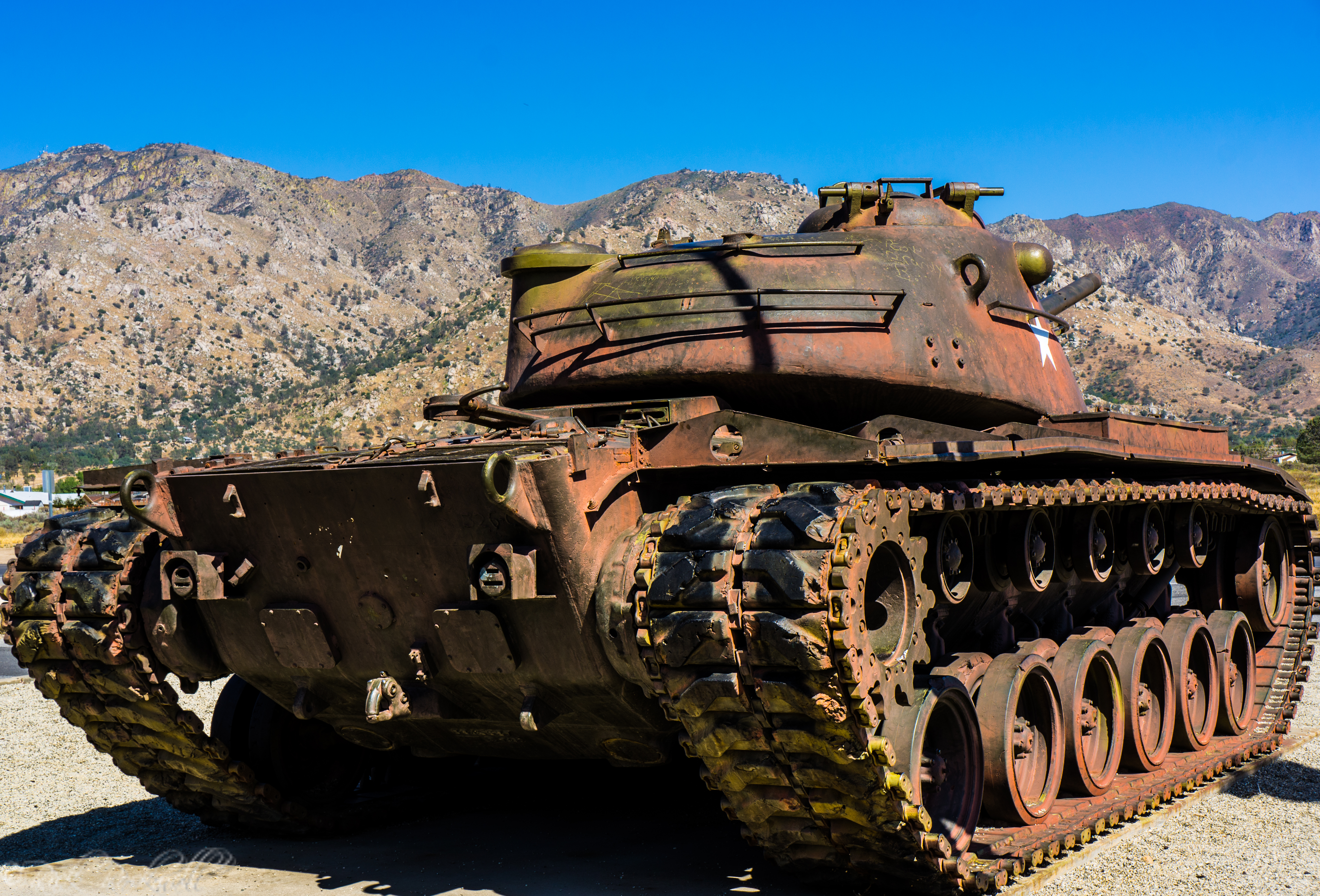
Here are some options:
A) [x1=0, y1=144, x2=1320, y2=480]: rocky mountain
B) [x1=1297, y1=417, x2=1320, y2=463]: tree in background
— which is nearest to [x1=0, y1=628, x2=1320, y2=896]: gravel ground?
[x1=0, y1=144, x2=1320, y2=480]: rocky mountain

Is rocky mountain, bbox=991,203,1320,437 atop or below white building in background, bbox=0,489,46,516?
atop

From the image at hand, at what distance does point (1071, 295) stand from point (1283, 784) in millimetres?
4031

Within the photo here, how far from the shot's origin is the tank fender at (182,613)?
687cm

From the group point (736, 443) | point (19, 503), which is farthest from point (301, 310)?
point (736, 443)

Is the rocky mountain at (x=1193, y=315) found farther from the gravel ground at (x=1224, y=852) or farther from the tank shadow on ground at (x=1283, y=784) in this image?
the gravel ground at (x=1224, y=852)

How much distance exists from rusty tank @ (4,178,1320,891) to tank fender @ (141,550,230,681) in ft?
0.08

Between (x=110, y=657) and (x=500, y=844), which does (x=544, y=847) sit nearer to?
(x=500, y=844)

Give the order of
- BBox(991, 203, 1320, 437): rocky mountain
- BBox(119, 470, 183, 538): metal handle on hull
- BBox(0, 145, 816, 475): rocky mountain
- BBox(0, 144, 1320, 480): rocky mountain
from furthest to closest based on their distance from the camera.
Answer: BBox(991, 203, 1320, 437): rocky mountain
BBox(0, 144, 1320, 480): rocky mountain
BBox(0, 145, 816, 475): rocky mountain
BBox(119, 470, 183, 538): metal handle on hull

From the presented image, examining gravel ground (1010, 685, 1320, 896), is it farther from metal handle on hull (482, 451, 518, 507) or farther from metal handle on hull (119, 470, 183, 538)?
metal handle on hull (119, 470, 183, 538)

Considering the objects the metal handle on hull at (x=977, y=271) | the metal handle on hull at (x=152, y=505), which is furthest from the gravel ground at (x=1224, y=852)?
the metal handle on hull at (x=152, y=505)

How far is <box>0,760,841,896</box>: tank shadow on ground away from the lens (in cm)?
709

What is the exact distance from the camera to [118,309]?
99000mm

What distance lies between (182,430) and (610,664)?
82.8 metres

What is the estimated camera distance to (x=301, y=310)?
112812 millimetres
